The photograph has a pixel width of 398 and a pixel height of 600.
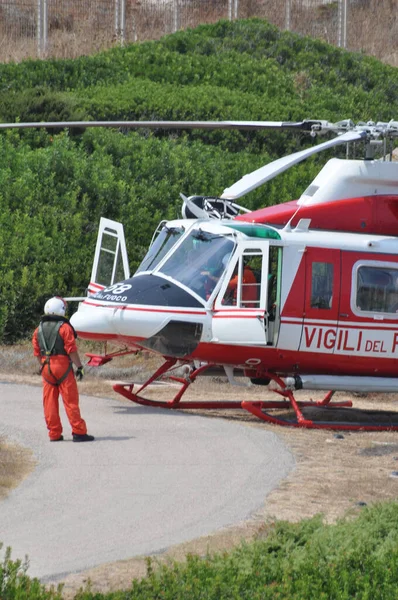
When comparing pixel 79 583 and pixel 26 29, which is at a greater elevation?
pixel 26 29

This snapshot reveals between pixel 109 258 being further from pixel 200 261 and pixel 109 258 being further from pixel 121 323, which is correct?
pixel 121 323

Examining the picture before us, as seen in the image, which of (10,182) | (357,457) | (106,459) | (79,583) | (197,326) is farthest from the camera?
(10,182)

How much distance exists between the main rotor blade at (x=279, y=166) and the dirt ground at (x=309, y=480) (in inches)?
119

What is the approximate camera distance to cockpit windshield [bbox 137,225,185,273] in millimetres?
14070

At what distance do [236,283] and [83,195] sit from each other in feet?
31.9

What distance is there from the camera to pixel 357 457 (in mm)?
11648

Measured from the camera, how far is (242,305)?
1330cm

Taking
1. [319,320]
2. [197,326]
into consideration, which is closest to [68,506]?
[197,326]

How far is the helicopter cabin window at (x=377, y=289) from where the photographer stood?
45.4 ft

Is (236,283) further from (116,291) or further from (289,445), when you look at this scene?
(289,445)

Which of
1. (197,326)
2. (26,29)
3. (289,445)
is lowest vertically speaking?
(289,445)

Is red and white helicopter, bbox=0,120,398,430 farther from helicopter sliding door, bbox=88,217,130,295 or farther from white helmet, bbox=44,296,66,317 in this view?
white helmet, bbox=44,296,66,317

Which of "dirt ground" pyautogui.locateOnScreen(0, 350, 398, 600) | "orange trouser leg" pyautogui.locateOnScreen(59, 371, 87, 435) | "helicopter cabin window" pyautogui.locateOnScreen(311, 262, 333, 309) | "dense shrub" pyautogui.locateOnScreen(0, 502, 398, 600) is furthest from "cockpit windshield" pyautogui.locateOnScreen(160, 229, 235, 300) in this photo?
"dense shrub" pyautogui.locateOnScreen(0, 502, 398, 600)

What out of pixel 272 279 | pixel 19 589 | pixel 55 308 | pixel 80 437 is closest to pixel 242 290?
pixel 272 279
